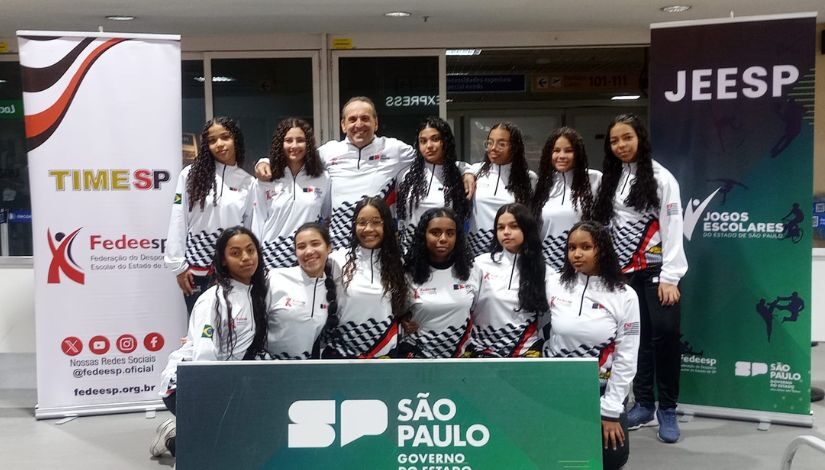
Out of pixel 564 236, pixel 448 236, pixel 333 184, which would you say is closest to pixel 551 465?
pixel 448 236

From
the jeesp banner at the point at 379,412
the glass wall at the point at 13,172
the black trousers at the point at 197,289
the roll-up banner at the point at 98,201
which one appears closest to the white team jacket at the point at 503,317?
the jeesp banner at the point at 379,412

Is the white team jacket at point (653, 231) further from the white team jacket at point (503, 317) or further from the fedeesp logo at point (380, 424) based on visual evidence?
the fedeesp logo at point (380, 424)

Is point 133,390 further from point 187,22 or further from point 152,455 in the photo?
point 187,22

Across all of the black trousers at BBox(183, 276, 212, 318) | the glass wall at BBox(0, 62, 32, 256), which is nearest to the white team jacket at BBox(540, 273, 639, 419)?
the black trousers at BBox(183, 276, 212, 318)

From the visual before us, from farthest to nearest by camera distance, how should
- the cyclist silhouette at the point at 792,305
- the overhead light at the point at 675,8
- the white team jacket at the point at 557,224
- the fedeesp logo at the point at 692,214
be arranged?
1. the overhead light at the point at 675,8
2. the fedeesp logo at the point at 692,214
3. the cyclist silhouette at the point at 792,305
4. the white team jacket at the point at 557,224

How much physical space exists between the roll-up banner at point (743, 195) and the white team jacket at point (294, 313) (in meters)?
2.09

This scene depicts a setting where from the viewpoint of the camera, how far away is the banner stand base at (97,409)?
4312mm

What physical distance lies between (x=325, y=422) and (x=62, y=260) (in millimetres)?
2805

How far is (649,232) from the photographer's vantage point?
3.83 metres

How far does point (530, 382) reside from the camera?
197 centimetres

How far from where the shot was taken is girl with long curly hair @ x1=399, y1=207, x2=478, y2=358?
3.08 m

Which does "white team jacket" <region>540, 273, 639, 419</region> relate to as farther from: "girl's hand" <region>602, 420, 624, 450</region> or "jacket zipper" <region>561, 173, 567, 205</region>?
"jacket zipper" <region>561, 173, 567, 205</region>

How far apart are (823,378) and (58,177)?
4720mm

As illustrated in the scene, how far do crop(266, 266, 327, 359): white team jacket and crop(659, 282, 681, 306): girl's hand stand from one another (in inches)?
66.1
